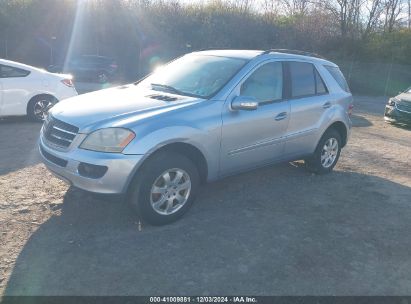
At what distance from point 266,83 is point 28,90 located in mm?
5625

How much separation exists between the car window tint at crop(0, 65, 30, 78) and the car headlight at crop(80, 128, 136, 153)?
5.46 metres

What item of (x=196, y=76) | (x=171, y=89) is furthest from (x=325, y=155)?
(x=171, y=89)

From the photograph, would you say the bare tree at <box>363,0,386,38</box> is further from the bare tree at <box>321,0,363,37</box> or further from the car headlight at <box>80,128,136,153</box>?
the car headlight at <box>80,128,136,153</box>

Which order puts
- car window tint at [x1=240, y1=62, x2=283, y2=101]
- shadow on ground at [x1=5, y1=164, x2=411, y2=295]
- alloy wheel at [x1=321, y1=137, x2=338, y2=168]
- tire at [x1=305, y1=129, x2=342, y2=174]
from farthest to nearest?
alloy wheel at [x1=321, y1=137, x2=338, y2=168] < tire at [x1=305, y1=129, x2=342, y2=174] < car window tint at [x1=240, y1=62, x2=283, y2=101] < shadow on ground at [x1=5, y1=164, x2=411, y2=295]

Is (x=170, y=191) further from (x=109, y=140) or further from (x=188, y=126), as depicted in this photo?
(x=109, y=140)

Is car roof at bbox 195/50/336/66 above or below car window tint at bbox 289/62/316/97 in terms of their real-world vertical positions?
above

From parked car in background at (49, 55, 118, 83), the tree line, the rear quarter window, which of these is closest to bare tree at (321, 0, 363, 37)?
the tree line

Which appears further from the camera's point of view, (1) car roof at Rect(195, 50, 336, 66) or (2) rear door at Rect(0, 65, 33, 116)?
(2) rear door at Rect(0, 65, 33, 116)

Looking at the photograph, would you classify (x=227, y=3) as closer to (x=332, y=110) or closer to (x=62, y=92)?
(x=62, y=92)

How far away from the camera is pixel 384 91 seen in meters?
26.4

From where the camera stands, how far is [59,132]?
166 inches

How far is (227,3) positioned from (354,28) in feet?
30.1

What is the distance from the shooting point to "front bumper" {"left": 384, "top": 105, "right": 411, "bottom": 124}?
12125 mm

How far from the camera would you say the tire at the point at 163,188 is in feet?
13.2
